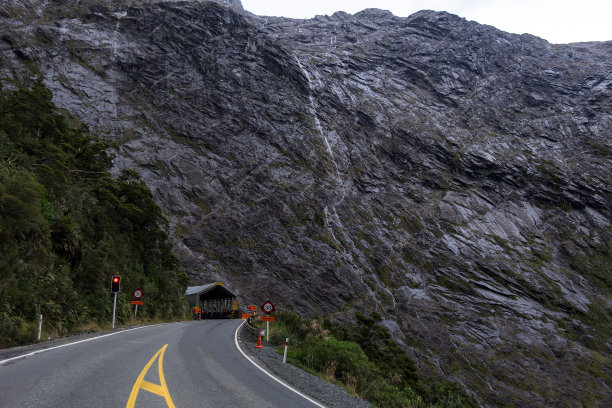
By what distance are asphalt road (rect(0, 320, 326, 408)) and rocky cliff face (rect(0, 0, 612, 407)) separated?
128 ft

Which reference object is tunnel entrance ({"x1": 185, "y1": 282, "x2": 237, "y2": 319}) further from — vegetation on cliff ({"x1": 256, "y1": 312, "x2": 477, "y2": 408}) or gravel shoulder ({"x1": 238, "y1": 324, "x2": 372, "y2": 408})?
gravel shoulder ({"x1": 238, "y1": 324, "x2": 372, "y2": 408})

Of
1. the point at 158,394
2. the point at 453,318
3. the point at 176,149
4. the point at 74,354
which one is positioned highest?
the point at 176,149

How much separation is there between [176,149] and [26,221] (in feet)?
183

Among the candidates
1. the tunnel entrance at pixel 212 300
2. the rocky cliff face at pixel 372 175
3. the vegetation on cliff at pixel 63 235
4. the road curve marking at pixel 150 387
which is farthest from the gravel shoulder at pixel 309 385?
the rocky cliff face at pixel 372 175

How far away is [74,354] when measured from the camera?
9.50m

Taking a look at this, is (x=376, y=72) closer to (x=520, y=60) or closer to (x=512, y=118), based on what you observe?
(x=512, y=118)

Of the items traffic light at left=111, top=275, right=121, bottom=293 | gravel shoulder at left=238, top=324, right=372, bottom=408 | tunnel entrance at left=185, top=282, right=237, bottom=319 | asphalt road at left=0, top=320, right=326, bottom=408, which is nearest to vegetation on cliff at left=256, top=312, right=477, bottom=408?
gravel shoulder at left=238, top=324, right=372, bottom=408

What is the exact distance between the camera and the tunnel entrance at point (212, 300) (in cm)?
3831

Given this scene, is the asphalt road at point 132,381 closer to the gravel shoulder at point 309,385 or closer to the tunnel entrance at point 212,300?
the gravel shoulder at point 309,385

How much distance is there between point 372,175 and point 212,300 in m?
42.7

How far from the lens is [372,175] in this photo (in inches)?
2963

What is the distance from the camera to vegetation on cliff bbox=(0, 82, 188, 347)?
1247 centimetres

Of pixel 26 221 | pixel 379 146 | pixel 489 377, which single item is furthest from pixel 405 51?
pixel 26 221

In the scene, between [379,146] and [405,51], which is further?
[405,51]
